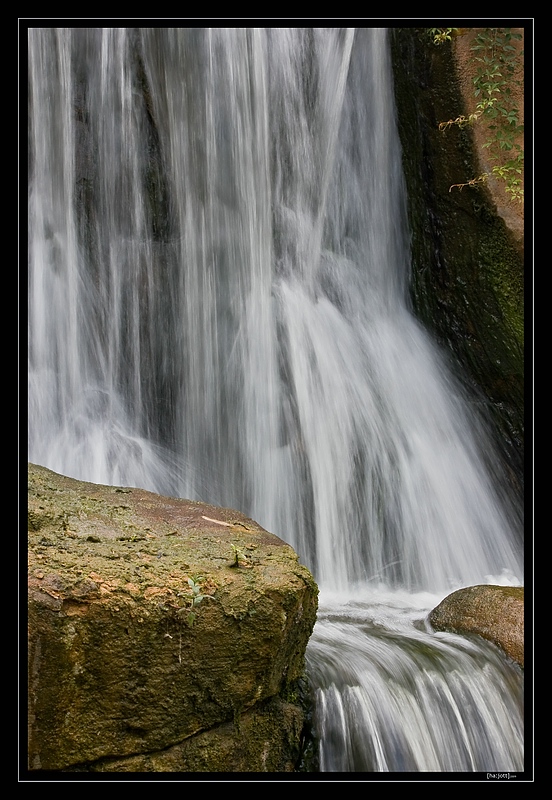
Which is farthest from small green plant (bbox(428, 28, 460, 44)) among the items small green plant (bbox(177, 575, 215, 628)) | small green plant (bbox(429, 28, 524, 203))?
small green plant (bbox(177, 575, 215, 628))

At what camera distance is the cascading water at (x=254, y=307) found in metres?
6.15

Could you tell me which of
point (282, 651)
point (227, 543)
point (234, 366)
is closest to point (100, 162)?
point (234, 366)

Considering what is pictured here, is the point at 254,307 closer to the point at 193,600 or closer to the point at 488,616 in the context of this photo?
the point at 488,616

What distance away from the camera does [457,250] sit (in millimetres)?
7234

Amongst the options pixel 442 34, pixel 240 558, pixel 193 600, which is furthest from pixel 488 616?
pixel 442 34

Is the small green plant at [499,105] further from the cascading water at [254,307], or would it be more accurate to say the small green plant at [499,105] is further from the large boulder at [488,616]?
the large boulder at [488,616]

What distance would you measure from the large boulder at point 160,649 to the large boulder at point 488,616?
141 centimetres

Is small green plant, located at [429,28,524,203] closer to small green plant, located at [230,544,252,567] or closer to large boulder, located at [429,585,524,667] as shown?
large boulder, located at [429,585,524,667]

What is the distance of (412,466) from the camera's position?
6477 millimetres

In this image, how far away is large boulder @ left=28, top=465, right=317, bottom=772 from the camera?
9.12 feet

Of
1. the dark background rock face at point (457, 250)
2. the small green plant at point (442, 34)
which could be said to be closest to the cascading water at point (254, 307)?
the dark background rock face at point (457, 250)

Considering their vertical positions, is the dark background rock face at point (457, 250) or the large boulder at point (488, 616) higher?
the dark background rock face at point (457, 250)
